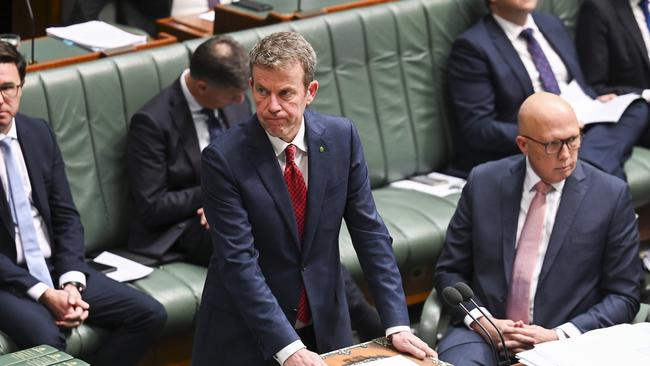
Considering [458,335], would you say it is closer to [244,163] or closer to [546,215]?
[546,215]

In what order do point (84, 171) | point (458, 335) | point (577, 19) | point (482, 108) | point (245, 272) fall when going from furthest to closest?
point (577, 19), point (482, 108), point (84, 171), point (458, 335), point (245, 272)

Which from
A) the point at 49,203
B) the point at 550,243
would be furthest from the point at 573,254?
the point at 49,203

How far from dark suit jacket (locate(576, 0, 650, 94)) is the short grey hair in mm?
2904

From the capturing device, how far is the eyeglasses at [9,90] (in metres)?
4.11

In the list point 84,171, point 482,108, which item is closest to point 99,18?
point 84,171

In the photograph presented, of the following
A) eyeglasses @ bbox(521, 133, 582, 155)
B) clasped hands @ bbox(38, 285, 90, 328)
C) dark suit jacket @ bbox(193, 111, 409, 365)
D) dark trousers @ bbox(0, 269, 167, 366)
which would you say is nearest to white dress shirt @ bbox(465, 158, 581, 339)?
eyeglasses @ bbox(521, 133, 582, 155)

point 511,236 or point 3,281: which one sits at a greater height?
point 511,236

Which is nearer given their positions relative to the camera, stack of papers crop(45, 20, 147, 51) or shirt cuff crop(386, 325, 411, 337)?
shirt cuff crop(386, 325, 411, 337)

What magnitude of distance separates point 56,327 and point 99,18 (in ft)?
7.23

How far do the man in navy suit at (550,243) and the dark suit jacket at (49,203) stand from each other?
119cm

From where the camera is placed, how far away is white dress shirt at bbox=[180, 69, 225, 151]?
473 centimetres

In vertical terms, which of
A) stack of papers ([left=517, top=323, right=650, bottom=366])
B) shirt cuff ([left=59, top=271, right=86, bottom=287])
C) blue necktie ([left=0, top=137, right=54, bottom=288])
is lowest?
shirt cuff ([left=59, top=271, right=86, bottom=287])

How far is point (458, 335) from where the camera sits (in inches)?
156

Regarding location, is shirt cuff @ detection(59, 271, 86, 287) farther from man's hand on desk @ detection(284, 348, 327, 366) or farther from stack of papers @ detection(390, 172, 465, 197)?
stack of papers @ detection(390, 172, 465, 197)
